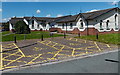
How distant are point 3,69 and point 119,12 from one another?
27351 millimetres

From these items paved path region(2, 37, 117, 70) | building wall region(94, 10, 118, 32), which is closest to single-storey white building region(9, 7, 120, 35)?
building wall region(94, 10, 118, 32)

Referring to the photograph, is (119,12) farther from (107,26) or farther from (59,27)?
(59,27)

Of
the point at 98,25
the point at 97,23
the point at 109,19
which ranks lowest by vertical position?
the point at 98,25

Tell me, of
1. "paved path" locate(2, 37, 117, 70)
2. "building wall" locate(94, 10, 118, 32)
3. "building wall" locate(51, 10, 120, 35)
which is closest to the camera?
"paved path" locate(2, 37, 117, 70)

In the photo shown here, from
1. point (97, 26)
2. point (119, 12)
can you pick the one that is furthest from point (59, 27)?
point (119, 12)

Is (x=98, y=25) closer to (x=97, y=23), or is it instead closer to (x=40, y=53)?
(x=97, y=23)

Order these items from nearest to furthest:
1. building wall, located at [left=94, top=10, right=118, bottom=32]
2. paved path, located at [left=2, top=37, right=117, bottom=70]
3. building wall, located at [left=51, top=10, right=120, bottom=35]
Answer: paved path, located at [left=2, top=37, right=117, bottom=70]
building wall, located at [left=51, top=10, right=120, bottom=35]
building wall, located at [left=94, top=10, right=118, bottom=32]

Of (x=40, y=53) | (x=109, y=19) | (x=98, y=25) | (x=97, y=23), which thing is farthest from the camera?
(x=109, y=19)

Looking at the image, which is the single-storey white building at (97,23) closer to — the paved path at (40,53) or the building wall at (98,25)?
the building wall at (98,25)

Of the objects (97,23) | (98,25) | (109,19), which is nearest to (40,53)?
(97,23)

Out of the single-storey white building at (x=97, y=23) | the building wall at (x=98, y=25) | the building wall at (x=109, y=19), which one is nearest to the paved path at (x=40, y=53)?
the building wall at (x=98, y=25)

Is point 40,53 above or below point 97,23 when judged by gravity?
below

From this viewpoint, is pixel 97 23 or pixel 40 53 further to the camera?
pixel 97 23

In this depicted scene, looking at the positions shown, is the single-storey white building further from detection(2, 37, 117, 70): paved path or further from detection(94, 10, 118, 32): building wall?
detection(2, 37, 117, 70): paved path
